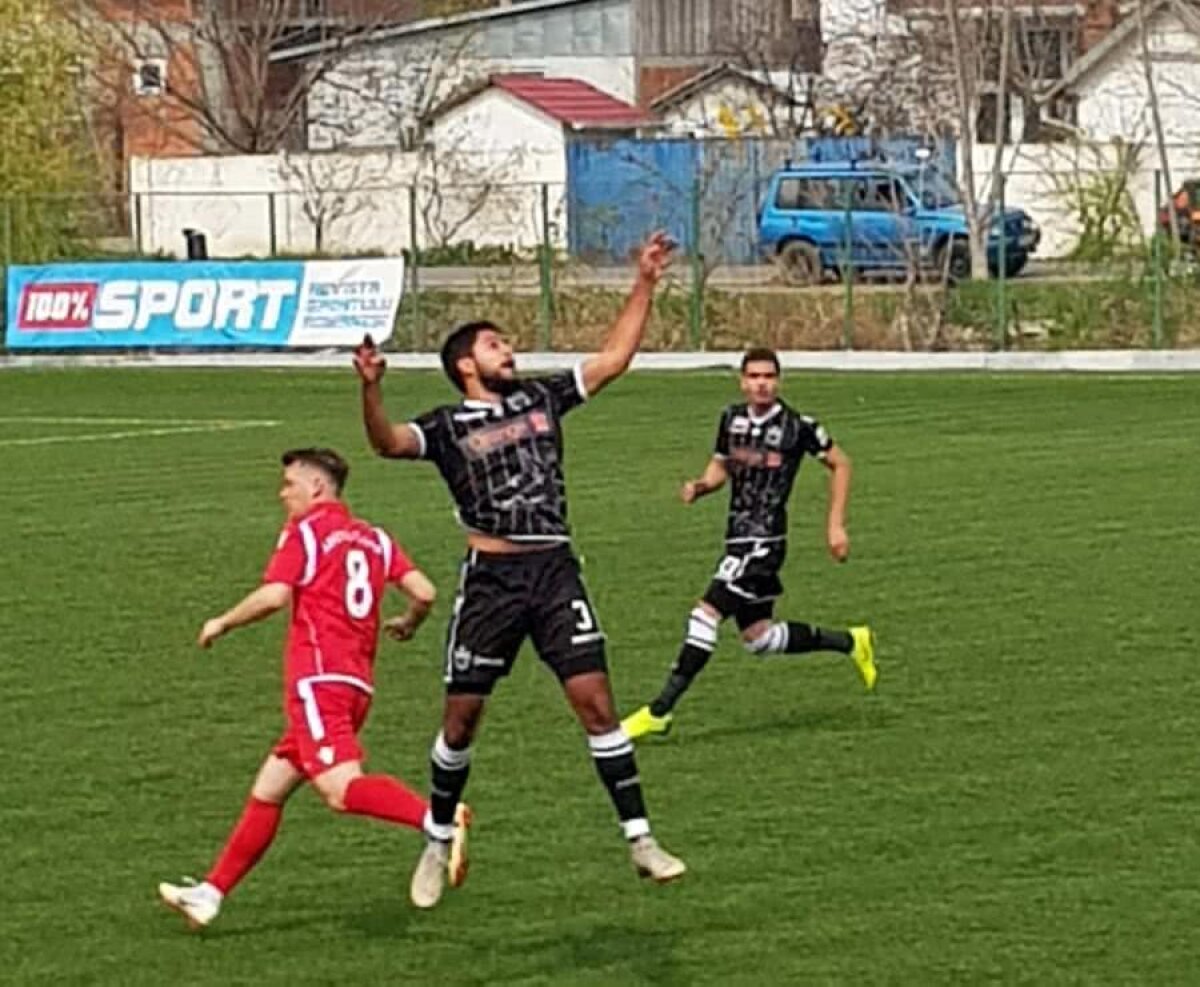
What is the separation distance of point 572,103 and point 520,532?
202ft

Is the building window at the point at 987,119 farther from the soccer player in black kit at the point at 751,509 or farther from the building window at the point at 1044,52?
the soccer player in black kit at the point at 751,509

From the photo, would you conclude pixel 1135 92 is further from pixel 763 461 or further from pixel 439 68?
pixel 763 461

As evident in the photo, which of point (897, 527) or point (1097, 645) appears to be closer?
point (1097, 645)

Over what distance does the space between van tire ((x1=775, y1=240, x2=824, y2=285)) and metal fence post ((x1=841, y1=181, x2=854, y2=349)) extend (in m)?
1.29

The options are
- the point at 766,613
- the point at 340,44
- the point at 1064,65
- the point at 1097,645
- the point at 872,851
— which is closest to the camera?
the point at 872,851

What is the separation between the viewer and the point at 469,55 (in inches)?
3012

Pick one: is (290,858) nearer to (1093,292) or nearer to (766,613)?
(766,613)

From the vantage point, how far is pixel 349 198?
190 ft

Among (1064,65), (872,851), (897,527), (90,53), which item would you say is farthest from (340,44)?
(872,851)

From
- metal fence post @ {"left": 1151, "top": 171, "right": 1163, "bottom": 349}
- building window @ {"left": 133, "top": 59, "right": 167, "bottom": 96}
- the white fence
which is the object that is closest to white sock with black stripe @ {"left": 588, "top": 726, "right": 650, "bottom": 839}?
metal fence post @ {"left": 1151, "top": 171, "right": 1163, "bottom": 349}

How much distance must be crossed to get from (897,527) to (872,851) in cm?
1084

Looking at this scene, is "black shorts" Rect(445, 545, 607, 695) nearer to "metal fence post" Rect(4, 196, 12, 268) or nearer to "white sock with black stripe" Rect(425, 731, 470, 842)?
"white sock with black stripe" Rect(425, 731, 470, 842)

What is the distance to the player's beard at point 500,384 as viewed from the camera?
30.7 feet

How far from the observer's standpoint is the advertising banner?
1704 inches
